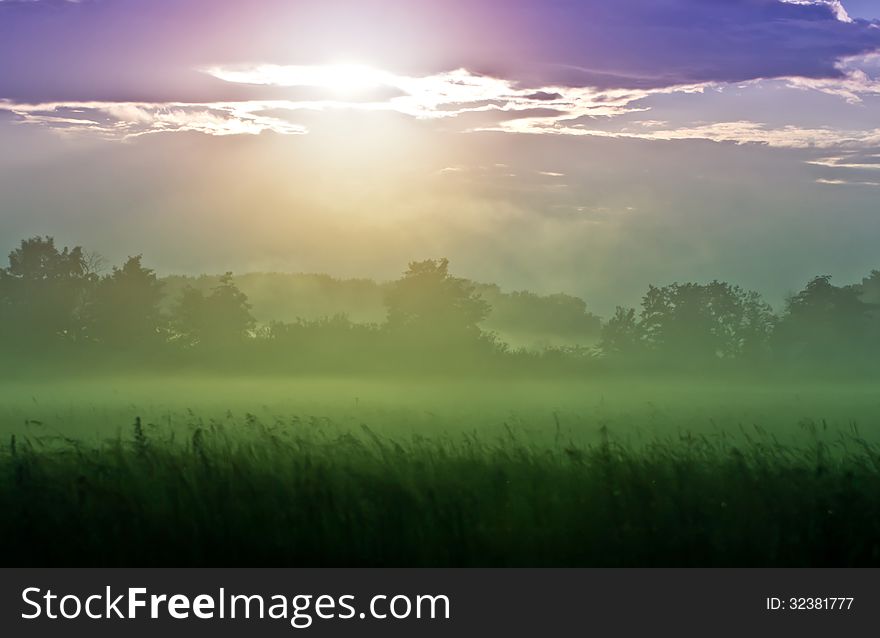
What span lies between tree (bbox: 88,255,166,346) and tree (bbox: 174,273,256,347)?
200 cm

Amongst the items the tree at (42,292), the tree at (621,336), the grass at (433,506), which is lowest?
the grass at (433,506)

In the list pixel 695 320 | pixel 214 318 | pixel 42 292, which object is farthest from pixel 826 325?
pixel 42 292

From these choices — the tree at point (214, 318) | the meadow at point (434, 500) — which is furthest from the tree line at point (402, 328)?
the meadow at point (434, 500)

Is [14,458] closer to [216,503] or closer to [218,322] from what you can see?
[216,503]

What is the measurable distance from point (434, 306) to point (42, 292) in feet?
83.3

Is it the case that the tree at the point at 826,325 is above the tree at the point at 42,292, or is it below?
below

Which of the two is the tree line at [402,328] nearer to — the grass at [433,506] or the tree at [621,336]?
the tree at [621,336]

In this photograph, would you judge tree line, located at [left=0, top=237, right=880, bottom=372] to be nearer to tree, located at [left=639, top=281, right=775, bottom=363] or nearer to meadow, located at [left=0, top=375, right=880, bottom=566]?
tree, located at [left=639, top=281, right=775, bottom=363]

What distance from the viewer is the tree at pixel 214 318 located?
192 feet

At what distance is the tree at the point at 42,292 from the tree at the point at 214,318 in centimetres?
681

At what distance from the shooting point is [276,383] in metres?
54.6

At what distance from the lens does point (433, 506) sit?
1396 cm

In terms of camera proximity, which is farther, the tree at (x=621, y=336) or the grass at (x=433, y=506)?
the tree at (x=621, y=336)

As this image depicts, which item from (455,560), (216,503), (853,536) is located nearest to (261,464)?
(216,503)
